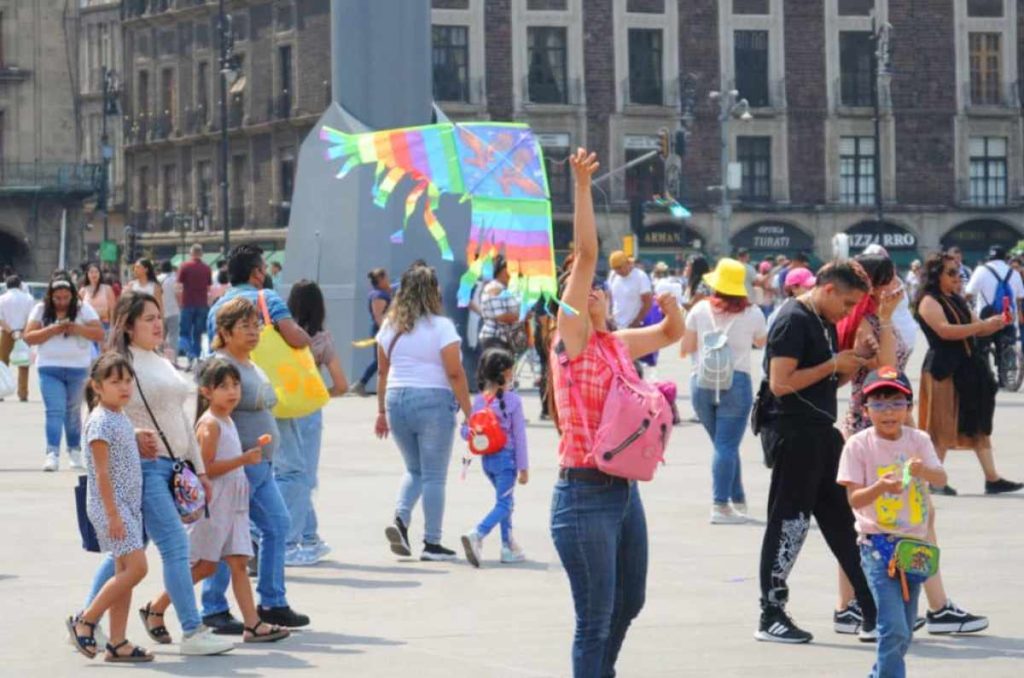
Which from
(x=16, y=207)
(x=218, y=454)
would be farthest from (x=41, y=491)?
(x=16, y=207)

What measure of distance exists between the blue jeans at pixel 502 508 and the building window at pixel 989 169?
59628mm

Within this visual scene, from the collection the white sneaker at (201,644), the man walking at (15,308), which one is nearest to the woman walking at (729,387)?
the white sneaker at (201,644)

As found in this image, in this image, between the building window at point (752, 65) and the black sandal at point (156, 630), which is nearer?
the black sandal at point (156, 630)

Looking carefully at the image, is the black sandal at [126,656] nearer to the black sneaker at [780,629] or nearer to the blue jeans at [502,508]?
the black sneaker at [780,629]

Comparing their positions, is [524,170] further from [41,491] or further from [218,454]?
[41,491]

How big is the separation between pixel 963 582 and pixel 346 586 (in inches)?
123

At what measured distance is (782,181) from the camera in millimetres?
68375

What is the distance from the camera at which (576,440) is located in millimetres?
7617

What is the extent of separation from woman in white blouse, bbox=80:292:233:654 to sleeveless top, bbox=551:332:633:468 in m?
2.42

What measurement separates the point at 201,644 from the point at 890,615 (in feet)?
9.98

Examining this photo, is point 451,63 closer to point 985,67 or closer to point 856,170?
point 856,170

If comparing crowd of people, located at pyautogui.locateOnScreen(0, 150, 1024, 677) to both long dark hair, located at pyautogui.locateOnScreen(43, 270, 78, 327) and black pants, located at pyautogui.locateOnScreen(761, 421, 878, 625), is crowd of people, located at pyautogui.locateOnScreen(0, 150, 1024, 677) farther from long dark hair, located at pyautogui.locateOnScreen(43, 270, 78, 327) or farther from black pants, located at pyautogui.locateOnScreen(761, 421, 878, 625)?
long dark hair, located at pyautogui.locateOnScreen(43, 270, 78, 327)

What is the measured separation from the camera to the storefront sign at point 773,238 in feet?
221

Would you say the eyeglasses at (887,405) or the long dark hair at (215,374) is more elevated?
the long dark hair at (215,374)
